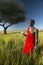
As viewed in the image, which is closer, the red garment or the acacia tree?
the red garment

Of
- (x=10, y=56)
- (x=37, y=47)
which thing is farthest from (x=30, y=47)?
(x=10, y=56)

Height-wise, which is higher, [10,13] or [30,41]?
[10,13]

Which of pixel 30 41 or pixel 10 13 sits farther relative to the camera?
pixel 10 13

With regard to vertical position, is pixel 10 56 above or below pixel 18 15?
below

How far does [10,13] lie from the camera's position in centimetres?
4053

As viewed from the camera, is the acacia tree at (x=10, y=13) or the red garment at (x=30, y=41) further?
the acacia tree at (x=10, y=13)

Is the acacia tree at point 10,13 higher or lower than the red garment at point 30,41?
higher

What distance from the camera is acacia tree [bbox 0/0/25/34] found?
40.5 meters

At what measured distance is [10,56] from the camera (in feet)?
15.3

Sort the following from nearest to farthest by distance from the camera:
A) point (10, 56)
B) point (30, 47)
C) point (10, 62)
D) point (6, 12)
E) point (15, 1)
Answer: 1. point (10, 62)
2. point (10, 56)
3. point (30, 47)
4. point (6, 12)
5. point (15, 1)

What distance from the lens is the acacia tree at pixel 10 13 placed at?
1593 inches

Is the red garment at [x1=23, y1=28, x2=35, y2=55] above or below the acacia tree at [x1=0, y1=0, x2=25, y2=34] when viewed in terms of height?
below

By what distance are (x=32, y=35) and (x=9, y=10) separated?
34715 millimetres

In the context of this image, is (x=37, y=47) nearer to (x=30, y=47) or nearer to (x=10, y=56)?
(x=30, y=47)
